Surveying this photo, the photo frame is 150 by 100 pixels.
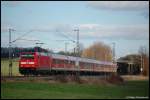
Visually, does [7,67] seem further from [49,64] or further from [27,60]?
[49,64]

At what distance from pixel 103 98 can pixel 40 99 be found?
3365mm

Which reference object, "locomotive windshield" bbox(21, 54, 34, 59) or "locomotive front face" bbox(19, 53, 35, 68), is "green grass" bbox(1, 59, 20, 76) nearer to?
"locomotive front face" bbox(19, 53, 35, 68)

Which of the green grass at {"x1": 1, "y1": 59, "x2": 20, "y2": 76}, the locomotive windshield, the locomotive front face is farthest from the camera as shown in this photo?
the locomotive windshield

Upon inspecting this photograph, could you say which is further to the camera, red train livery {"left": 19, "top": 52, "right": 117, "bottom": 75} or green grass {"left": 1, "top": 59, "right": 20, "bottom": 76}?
red train livery {"left": 19, "top": 52, "right": 117, "bottom": 75}

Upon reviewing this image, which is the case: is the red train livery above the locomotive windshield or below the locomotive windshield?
below

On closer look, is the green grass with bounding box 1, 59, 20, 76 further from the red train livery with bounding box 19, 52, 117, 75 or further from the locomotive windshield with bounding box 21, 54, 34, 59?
the locomotive windshield with bounding box 21, 54, 34, 59

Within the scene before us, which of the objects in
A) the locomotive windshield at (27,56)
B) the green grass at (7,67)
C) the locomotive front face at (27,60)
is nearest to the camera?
the green grass at (7,67)

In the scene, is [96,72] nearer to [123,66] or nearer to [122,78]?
[123,66]

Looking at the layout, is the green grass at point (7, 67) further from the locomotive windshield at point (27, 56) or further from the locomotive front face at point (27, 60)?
the locomotive windshield at point (27, 56)

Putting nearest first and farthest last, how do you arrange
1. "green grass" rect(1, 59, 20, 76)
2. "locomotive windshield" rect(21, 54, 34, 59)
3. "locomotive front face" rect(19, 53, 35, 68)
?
"green grass" rect(1, 59, 20, 76) → "locomotive front face" rect(19, 53, 35, 68) → "locomotive windshield" rect(21, 54, 34, 59)

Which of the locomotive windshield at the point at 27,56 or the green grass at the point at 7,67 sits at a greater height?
the locomotive windshield at the point at 27,56

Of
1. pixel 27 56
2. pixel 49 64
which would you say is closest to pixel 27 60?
pixel 27 56

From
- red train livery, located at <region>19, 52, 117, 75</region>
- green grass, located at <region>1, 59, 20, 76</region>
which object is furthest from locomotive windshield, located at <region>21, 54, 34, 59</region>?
green grass, located at <region>1, 59, 20, 76</region>

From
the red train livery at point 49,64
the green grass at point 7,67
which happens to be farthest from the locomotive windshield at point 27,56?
the green grass at point 7,67
